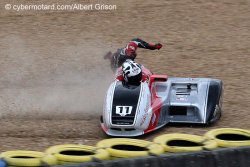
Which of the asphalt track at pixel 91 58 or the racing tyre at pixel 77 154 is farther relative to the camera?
the asphalt track at pixel 91 58

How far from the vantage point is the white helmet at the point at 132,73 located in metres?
13.5

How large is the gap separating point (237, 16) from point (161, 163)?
44.6 ft

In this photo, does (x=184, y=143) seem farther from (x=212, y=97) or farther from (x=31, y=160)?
(x=212, y=97)

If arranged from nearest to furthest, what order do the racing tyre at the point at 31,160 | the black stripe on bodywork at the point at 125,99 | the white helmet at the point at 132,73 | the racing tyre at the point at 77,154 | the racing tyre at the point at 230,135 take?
the racing tyre at the point at 31,160 → the racing tyre at the point at 77,154 → the racing tyre at the point at 230,135 → the black stripe on bodywork at the point at 125,99 → the white helmet at the point at 132,73

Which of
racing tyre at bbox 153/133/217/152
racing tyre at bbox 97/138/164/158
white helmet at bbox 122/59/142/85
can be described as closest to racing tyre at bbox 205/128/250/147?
racing tyre at bbox 153/133/217/152

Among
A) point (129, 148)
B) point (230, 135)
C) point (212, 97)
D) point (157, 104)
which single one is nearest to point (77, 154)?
point (129, 148)

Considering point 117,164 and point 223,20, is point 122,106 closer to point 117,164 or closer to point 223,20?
point 117,164

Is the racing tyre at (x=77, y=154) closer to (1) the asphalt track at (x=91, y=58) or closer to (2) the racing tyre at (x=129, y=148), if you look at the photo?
(2) the racing tyre at (x=129, y=148)

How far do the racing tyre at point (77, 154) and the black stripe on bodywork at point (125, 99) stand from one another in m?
2.26

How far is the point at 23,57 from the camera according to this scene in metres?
19.9

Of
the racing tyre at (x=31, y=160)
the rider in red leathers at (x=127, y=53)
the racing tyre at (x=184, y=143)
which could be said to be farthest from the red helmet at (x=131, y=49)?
the racing tyre at (x=31, y=160)

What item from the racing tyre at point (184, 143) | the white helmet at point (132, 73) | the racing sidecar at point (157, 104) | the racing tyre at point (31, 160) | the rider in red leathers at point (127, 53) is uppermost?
the rider in red leathers at point (127, 53)

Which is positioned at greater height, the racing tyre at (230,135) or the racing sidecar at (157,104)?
the racing sidecar at (157,104)

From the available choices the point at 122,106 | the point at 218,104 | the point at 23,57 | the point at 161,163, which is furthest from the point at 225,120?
the point at 23,57
